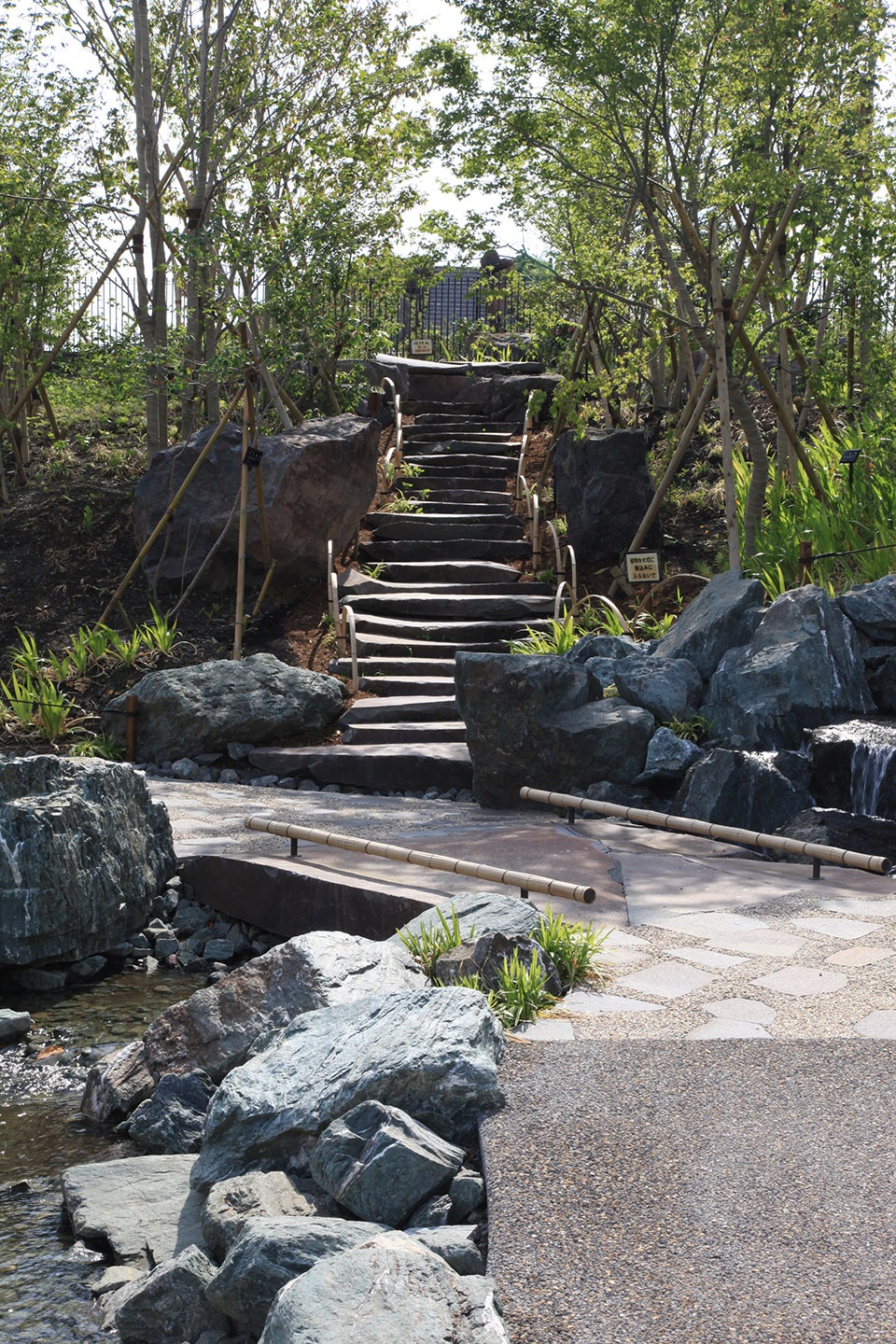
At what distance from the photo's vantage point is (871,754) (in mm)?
6695

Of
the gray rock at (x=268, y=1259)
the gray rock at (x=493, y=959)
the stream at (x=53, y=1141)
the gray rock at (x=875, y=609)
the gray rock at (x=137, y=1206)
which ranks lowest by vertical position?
the stream at (x=53, y=1141)

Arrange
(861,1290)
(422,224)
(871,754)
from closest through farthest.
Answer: (861,1290) → (871,754) → (422,224)

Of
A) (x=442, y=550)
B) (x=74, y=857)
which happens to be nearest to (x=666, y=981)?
(x=74, y=857)

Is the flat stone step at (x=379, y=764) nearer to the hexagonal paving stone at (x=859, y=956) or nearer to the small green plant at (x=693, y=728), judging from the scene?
the small green plant at (x=693, y=728)

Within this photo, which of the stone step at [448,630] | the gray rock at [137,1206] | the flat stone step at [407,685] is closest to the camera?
the gray rock at [137,1206]

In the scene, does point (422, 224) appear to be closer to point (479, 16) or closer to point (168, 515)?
point (479, 16)

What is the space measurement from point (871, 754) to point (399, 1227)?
456 centimetres

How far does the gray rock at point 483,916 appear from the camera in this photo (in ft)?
14.3

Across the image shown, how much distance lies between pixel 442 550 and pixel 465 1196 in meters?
10.5

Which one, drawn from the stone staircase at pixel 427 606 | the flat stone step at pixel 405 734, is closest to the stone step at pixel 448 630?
the stone staircase at pixel 427 606

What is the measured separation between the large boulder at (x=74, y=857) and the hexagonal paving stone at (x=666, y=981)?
283 cm

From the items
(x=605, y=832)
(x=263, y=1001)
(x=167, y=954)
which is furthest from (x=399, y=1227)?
(x=605, y=832)

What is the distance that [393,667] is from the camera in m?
10.8

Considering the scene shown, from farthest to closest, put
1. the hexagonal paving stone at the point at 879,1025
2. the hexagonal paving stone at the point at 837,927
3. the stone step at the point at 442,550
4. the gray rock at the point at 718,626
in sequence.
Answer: the stone step at the point at 442,550
the gray rock at the point at 718,626
the hexagonal paving stone at the point at 837,927
the hexagonal paving stone at the point at 879,1025
